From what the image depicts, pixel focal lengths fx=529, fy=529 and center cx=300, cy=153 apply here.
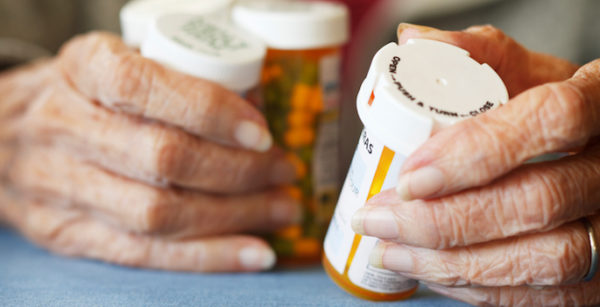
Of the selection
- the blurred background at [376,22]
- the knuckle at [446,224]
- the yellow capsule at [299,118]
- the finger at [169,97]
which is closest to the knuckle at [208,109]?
the finger at [169,97]

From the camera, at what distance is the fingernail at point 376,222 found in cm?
48

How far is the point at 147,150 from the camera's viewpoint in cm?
69

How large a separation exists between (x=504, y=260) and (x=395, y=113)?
0.61ft

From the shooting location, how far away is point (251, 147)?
72 centimetres

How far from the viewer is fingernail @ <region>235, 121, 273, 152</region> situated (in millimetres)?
698

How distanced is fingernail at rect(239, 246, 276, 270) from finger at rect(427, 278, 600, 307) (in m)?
0.25

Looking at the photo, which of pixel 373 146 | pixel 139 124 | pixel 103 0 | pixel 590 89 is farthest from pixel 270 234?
pixel 103 0

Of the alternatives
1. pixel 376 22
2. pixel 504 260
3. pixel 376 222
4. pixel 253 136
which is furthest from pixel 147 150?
pixel 376 22

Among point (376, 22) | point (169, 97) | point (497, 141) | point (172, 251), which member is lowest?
point (172, 251)

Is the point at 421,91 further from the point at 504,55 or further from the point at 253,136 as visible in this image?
the point at 253,136

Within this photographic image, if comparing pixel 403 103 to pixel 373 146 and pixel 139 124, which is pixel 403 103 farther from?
pixel 139 124

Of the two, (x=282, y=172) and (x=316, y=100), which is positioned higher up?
(x=316, y=100)

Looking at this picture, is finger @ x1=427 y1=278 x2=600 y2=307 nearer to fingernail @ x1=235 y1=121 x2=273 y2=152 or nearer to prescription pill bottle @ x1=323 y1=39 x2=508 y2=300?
prescription pill bottle @ x1=323 y1=39 x2=508 y2=300

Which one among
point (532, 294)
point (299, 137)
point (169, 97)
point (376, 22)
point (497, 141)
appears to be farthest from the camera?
point (376, 22)
